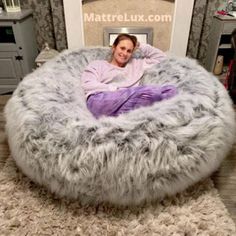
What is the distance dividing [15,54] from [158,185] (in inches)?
71.7

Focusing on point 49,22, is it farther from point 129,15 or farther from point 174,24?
point 174,24

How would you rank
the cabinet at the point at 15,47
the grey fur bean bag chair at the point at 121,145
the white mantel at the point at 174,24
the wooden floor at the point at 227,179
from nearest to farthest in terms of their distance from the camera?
the grey fur bean bag chair at the point at 121,145 → the wooden floor at the point at 227,179 → the cabinet at the point at 15,47 → the white mantel at the point at 174,24

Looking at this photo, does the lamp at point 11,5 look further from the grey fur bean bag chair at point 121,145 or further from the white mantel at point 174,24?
the grey fur bean bag chair at point 121,145

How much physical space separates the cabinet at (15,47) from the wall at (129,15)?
556 mm

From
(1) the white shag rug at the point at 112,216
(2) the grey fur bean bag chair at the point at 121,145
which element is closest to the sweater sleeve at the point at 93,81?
(2) the grey fur bean bag chair at the point at 121,145

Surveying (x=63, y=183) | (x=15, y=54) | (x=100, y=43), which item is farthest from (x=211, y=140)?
(x=15, y=54)

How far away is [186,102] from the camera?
1.29 m

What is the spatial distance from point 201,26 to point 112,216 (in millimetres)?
2057

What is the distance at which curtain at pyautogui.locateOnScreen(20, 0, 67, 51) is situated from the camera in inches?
93.4

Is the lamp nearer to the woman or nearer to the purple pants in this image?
the woman

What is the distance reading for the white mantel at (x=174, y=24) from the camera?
7.51 ft

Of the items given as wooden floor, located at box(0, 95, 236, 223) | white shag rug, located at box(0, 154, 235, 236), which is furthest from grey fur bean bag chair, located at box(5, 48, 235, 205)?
wooden floor, located at box(0, 95, 236, 223)

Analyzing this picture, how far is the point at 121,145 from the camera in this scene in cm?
108

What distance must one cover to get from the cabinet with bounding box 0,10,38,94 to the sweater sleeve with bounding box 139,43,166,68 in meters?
1.09
